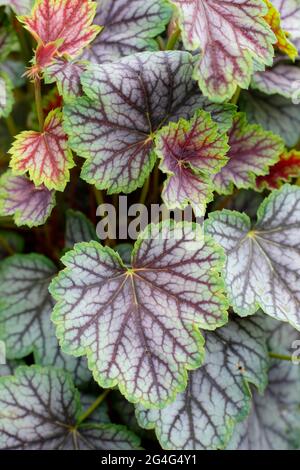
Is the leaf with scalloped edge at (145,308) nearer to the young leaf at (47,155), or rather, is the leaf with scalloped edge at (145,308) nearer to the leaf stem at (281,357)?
the young leaf at (47,155)

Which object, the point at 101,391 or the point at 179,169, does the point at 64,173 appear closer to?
the point at 179,169

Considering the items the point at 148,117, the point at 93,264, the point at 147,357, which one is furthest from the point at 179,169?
the point at 147,357

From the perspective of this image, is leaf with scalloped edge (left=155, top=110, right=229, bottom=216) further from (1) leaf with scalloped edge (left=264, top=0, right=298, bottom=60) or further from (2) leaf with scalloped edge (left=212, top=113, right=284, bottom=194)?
(1) leaf with scalloped edge (left=264, top=0, right=298, bottom=60)

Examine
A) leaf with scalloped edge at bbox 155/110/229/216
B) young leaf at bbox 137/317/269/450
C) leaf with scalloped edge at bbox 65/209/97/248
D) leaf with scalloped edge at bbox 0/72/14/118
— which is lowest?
young leaf at bbox 137/317/269/450

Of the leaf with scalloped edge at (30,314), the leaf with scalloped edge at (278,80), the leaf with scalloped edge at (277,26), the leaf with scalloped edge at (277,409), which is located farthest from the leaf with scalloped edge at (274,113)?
the leaf with scalloped edge at (30,314)

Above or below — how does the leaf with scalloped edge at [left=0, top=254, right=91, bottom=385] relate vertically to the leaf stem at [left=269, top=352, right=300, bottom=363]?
above

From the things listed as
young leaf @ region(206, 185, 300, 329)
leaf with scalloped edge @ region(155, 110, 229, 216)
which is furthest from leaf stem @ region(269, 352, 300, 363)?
leaf with scalloped edge @ region(155, 110, 229, 216)
